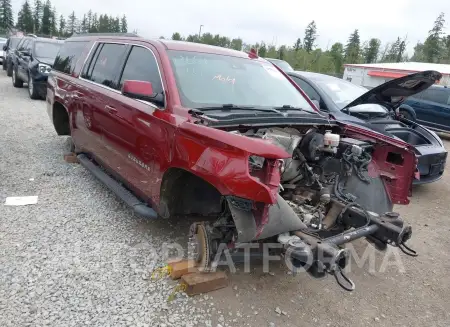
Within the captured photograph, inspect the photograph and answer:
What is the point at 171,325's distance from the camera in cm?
269

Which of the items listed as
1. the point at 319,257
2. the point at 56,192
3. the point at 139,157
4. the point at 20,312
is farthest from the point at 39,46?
the point at 319,257

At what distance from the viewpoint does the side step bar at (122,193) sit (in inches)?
137

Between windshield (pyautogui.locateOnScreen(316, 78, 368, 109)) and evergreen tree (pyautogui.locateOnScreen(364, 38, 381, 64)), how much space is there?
5479 cm

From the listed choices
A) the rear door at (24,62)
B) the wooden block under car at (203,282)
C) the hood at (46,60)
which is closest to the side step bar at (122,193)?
the wooden block under car at (203,282)

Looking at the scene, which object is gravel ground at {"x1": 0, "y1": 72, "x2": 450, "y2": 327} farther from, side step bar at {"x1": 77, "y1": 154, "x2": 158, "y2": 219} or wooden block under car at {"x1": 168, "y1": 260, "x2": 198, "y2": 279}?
side step bar at {"x1": 77, "y1": 154, "x2": 158, "y2": 219}

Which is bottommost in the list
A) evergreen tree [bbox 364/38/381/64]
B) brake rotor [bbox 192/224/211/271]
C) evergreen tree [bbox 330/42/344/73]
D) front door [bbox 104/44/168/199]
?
brake rotor [bbox 192/224/211/271]

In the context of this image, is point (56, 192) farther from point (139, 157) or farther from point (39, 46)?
point (39, 46)

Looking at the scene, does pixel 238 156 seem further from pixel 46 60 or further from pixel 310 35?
pixel 310 35

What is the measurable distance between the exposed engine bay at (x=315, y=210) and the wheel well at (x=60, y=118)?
3.74 m

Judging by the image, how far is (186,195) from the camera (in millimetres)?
3461

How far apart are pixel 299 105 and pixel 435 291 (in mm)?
2188

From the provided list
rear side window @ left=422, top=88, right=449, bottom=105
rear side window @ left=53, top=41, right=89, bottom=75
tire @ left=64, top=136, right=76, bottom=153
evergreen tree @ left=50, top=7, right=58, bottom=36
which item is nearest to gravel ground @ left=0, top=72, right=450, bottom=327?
tire @ left=64, top=136, right=76, bottom=153

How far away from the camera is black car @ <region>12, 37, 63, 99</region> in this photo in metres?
10.8

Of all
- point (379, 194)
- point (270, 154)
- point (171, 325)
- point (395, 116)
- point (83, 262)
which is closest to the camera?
point (270, 154)
